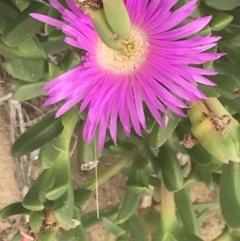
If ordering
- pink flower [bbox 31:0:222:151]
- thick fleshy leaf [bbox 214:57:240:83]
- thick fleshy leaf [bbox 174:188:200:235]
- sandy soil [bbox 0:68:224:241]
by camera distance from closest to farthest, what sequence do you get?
pink flower [bbox 31:0:222:151]
thick fleshy leaf [bbox 214:57:240:83]
thick fleshy leaf [bbox 174:188:200:235]
sandy soil [bbox 0:68:224:241]

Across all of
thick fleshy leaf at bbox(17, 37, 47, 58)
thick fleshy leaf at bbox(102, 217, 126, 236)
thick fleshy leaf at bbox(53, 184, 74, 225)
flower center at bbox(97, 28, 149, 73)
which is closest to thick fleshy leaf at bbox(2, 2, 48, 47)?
thick fleshy leaf at bbox(17, 37, 47, 58)

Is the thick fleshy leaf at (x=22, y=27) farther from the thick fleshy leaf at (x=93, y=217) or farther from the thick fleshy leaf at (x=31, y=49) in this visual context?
the thick fleshy leaf at (x=93, y=217)

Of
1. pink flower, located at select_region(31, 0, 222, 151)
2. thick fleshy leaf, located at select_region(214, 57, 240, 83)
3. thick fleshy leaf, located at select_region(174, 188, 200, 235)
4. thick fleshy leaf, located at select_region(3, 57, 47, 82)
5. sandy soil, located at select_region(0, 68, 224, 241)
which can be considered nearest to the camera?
pink flower, located at select_region(31, 0, 222, 151)

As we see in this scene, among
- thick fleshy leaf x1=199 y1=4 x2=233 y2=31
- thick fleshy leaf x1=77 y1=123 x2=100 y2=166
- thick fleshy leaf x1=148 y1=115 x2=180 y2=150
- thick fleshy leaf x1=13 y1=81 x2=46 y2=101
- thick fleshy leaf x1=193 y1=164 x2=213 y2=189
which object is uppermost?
thick fleshy leaf x1=13 y1=81 x2=46 y2=101

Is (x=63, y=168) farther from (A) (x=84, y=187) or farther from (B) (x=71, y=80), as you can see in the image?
(B) (x=71, y=80)

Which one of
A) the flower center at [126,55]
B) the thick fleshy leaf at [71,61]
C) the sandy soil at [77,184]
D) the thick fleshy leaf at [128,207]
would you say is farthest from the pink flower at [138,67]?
the sandy soil at [77,184]

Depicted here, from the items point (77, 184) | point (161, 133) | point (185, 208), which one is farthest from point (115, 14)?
point (77, 184)

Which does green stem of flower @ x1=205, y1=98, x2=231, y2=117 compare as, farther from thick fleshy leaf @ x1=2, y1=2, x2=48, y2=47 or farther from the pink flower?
thick fleshy leaf @ x1=2, y1=2, x2=48, y2=47

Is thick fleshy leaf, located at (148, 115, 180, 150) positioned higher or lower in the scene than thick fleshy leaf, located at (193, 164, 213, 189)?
higher

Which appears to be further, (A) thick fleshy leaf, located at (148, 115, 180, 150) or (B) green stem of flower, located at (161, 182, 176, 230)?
(B) green stem of flower, located at (161, 182, 176, 230)
